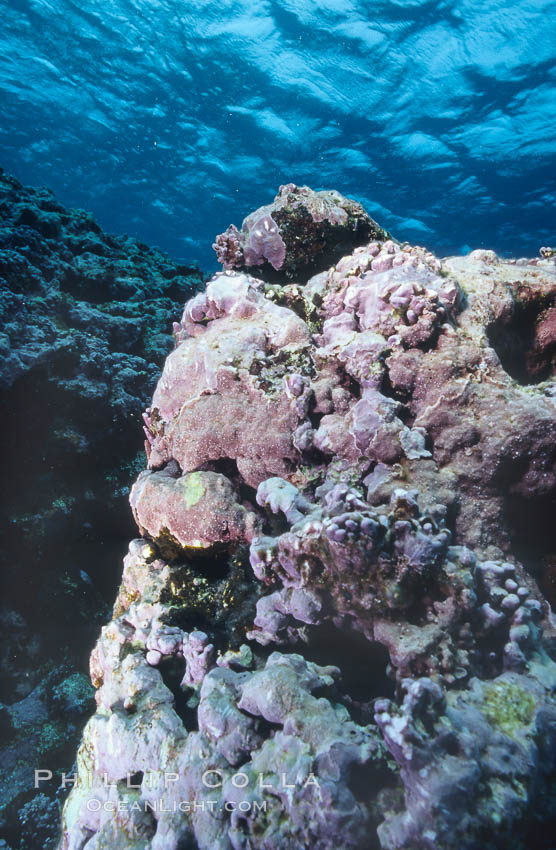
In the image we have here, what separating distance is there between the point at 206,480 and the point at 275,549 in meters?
0.85

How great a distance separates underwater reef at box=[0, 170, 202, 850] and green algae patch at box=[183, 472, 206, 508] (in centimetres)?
269

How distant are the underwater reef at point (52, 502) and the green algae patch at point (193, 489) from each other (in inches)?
106

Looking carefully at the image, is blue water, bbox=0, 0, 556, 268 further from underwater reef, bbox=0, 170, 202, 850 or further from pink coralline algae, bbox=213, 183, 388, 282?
underwater reef, bbox=0, 170, 202, 850

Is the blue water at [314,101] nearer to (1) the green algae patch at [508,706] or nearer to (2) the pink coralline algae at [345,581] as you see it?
(2) the pink coralline algae at [345,581]

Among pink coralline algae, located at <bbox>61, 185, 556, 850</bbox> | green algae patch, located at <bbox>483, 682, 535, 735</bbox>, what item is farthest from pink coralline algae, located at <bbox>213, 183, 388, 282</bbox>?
green algae patch, located at <bbox>483, 682, 535, 735</bbox>

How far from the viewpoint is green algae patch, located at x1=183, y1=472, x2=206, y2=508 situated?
2.93 m

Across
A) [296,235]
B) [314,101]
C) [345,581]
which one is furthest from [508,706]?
[314,101]

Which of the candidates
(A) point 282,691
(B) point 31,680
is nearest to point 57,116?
(B) point 31,680

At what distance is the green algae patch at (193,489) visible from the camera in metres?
2.93

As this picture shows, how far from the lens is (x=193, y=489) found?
298 centimetres

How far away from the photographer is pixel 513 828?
5.30 ft

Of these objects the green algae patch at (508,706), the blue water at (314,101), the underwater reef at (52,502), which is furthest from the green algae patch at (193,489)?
the blue water at (314,101)

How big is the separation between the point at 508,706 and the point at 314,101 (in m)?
23.0

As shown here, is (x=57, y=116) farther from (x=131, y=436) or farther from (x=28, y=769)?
(x=28, y=769)
